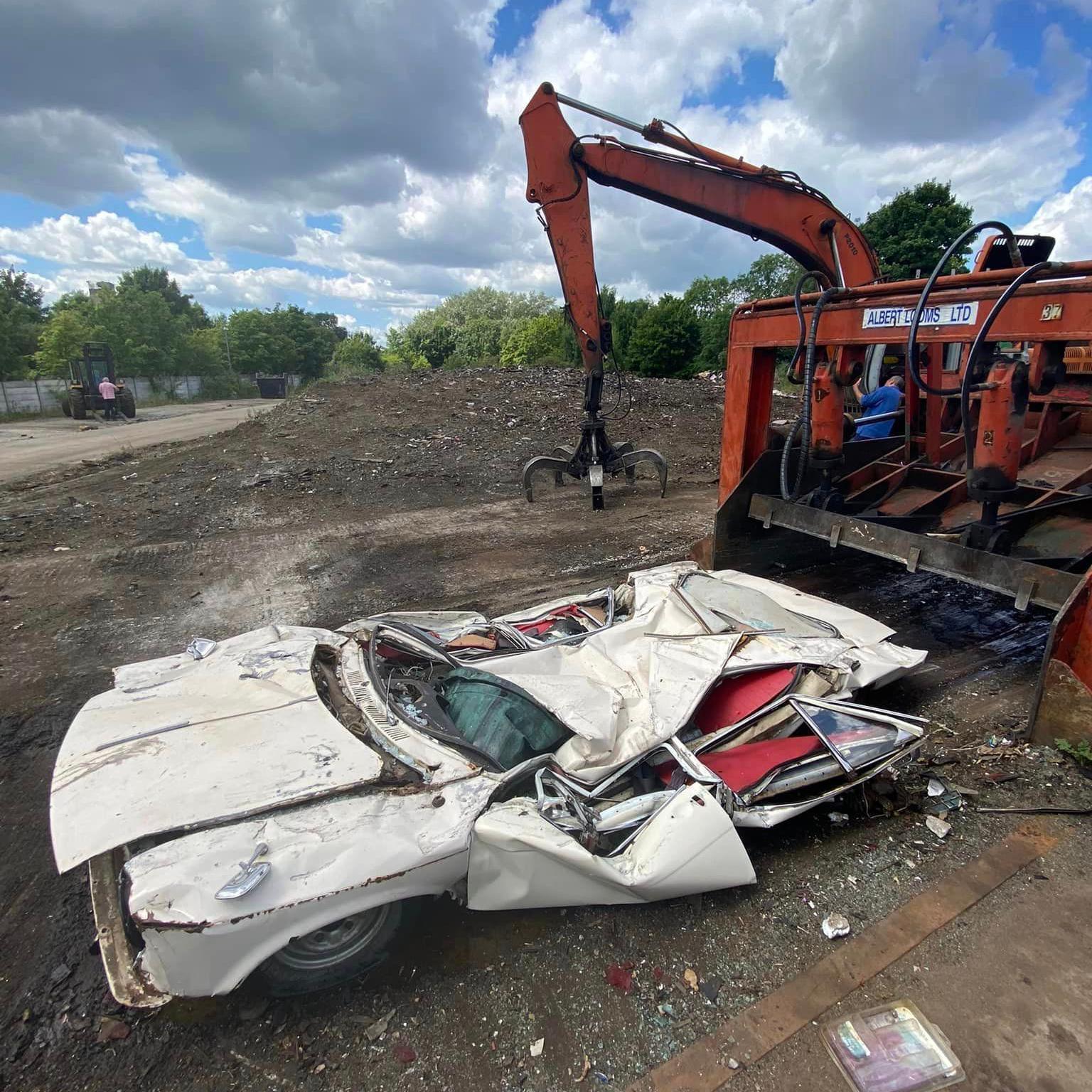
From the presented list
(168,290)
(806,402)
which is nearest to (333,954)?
(806,402)

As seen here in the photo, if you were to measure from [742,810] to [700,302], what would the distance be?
5015 cm

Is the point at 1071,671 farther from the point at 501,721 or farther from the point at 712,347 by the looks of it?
the point at 712,347

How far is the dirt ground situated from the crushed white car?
0.81 ft

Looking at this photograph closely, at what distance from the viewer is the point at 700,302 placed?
47.7 m

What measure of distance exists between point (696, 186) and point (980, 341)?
12.6 feet

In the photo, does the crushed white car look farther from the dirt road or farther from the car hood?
the dirt road

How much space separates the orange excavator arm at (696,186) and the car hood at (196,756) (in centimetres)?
579

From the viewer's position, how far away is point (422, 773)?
2.20 m

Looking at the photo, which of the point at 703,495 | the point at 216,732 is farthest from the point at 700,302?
the point at 216,732

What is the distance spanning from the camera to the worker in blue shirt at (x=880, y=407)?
6469 millimetres

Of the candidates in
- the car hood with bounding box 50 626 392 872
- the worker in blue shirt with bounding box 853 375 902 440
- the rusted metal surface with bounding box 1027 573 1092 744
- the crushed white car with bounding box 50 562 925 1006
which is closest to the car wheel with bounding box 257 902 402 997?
the crushed white car with bounding box 50 562 925 1006

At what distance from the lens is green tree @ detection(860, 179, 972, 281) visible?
82.9ft

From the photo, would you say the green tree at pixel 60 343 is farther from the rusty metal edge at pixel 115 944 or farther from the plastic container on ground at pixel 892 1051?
the plastic container on ground at pixel 892 1051

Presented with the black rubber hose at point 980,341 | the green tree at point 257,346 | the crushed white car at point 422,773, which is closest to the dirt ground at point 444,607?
the crushed white car at point 422,773
